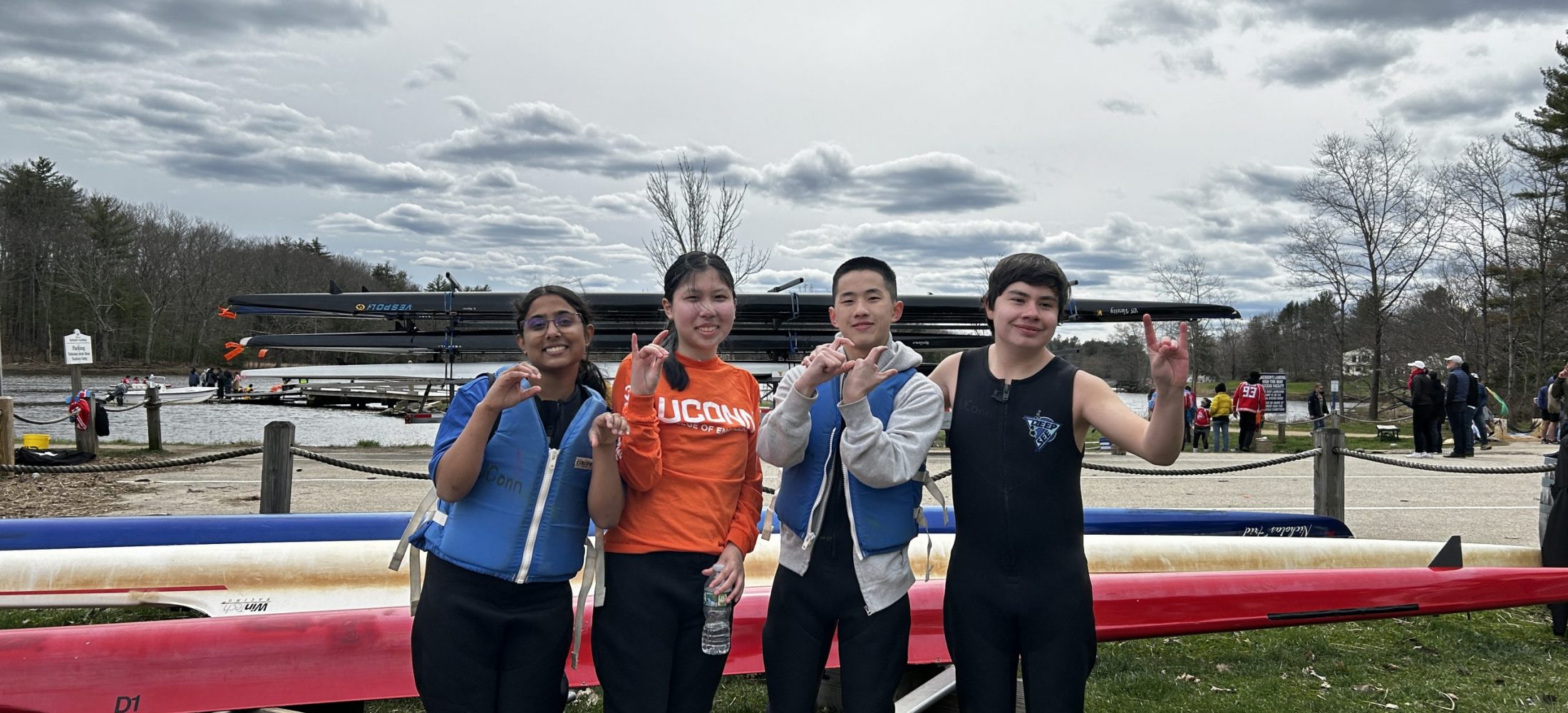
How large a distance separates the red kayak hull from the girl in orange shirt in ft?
2.75

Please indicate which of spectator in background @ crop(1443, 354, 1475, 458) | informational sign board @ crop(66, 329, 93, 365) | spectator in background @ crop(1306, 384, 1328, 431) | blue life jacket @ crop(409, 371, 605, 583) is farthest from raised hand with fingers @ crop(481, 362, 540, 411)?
spectator in background @ crop(1306, 384, 1328, 431)

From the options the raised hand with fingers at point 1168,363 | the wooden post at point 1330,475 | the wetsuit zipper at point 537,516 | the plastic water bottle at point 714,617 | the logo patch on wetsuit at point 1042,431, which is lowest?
the wooden post at point 1330,475

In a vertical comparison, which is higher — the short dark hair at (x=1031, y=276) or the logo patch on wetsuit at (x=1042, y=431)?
the short dark hair at (x=1031, y=276)

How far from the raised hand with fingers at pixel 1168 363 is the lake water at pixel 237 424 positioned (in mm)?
14347

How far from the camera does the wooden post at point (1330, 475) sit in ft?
24.1

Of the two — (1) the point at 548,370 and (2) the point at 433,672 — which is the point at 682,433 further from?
(2) the point at 433,672

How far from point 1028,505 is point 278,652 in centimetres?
275

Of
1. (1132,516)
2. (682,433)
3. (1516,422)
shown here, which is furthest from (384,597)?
(1516,422)

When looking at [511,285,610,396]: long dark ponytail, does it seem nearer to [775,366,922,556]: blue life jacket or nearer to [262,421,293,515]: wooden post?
[775,366,922,556]: blue life jacket

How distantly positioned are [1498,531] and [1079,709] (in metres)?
8.31

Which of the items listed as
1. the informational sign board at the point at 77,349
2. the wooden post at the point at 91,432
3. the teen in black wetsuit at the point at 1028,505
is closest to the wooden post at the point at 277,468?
the teen in black wetsuit at the point at 1028,505

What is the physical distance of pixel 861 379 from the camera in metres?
2.10

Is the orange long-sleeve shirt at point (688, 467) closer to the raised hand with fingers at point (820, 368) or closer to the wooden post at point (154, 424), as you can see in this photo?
the raised hand with fingers at point (820, 368)

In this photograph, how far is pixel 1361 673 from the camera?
14.4 feet
